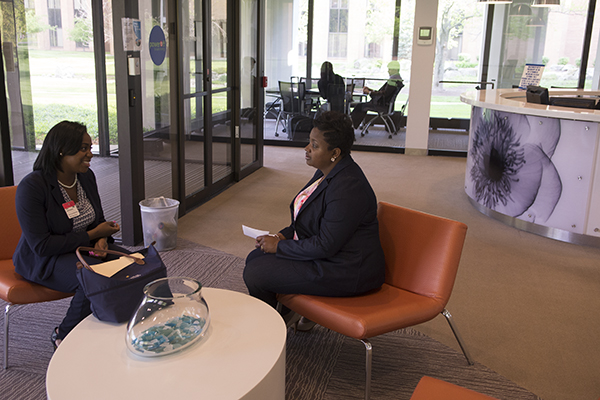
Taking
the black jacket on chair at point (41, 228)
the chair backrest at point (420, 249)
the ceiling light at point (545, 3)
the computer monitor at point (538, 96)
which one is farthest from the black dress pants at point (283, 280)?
the ceiling light at point (545, 3)

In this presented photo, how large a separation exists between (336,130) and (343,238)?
1.66 feet

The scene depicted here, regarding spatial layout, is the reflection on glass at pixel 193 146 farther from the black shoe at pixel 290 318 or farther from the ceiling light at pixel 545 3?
the ceiling light at pixel 545 3

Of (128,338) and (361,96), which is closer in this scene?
(128,338)

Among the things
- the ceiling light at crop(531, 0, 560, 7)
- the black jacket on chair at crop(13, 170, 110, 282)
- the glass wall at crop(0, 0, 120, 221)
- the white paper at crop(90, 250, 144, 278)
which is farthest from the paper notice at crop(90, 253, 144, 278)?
the ceiling light at crop(531, 0, 560, 7)

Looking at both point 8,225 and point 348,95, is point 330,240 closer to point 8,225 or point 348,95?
point 8,225

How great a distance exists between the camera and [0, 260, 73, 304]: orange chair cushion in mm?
→ 2350

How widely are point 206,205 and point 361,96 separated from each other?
4071mm

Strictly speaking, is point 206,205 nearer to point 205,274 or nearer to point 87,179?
point 205,274

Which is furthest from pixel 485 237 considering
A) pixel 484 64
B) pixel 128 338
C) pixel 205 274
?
pixel 484 64

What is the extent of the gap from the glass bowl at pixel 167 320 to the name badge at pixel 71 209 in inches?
37.1

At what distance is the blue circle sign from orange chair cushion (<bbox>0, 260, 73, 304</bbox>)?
2289 millimetres

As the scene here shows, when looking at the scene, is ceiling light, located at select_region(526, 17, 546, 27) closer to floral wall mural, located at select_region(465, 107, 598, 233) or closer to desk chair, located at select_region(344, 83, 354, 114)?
desk chair, located at select_region(344, 83, 354, 114)

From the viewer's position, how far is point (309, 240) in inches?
95.6

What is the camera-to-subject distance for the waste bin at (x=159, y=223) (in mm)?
3900
